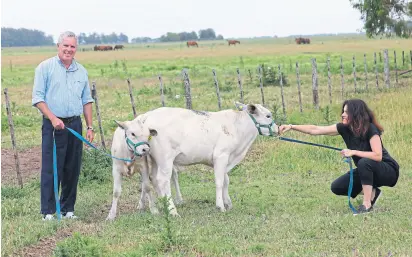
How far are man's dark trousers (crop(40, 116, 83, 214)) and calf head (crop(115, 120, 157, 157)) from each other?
61 cm

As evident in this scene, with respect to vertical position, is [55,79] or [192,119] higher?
[55,79]

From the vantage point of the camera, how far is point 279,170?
1167cm

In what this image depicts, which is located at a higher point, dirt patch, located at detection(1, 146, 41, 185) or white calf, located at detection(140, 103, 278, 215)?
white calf, located at detection(140, 103, 278, 215)

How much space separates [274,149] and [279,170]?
131 centimetres

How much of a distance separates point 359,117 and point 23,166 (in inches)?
266

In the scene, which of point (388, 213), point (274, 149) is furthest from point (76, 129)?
point (274, 149)

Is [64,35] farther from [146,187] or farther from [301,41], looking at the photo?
[301,41]

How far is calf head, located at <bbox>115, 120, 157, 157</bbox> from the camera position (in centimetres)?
799

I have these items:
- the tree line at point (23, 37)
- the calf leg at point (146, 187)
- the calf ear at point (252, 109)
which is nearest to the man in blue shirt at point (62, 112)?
the calf leg at point (146, 187)

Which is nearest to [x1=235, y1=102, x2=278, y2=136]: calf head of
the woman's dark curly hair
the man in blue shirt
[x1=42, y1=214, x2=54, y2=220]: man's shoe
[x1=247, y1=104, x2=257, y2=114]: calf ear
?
[x1=247, y1=104, x2=257, y2=114]: calf ear

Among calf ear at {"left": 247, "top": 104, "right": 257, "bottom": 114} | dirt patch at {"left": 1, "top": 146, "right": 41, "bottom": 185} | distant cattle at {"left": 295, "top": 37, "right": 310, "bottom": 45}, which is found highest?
distant cattle at {"left": 295, "top": 37, "right": 310, "bottom": 45}

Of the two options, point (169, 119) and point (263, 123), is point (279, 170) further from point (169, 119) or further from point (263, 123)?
point (169, 119)

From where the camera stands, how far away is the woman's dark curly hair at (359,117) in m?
8.05

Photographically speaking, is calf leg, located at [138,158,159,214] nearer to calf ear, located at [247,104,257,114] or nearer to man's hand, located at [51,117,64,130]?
man's hand, located at [51,117,64,130]
